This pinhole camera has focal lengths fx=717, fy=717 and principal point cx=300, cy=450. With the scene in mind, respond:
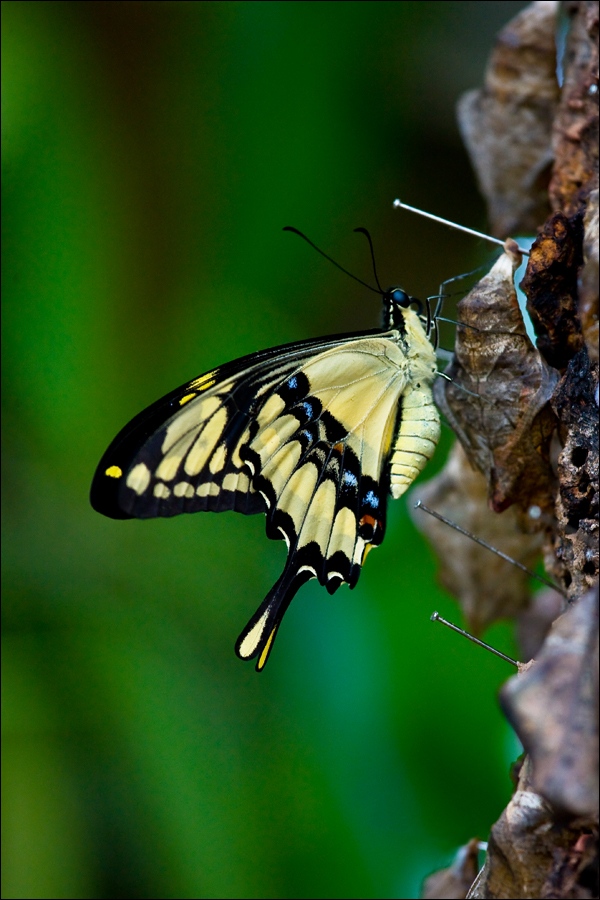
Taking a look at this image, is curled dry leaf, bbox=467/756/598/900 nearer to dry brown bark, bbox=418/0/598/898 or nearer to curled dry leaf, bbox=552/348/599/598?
dry brown bark, bbox=418/0/598/898

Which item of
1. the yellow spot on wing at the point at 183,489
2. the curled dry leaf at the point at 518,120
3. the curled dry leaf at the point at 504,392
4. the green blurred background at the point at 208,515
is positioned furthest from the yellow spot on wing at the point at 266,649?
the curled dry leaf at the point at 518,120

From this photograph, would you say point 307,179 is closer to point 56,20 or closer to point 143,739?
point 56,20

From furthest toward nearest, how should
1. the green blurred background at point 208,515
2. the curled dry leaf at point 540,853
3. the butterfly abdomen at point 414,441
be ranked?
the green blurred background at point 208,515, the butterfly abdomen at point 414,441, the curled dry leaf at point 540,853

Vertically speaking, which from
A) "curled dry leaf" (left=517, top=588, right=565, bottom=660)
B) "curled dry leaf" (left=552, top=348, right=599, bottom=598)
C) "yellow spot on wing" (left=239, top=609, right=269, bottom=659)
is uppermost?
"curled dry leaf" (left=552, top=348, right=599, bottom=598)

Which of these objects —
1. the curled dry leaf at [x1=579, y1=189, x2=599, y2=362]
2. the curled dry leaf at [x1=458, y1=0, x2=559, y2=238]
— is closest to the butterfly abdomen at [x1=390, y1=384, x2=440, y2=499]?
the curled dry leaf at [x1=458, y1=0, x2=559, y2=238]

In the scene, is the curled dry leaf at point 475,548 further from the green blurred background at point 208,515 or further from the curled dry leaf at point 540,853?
the curled dry leaf at point 540,853

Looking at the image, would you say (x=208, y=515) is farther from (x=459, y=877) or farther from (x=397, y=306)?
(x=459, y=877)
